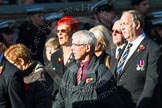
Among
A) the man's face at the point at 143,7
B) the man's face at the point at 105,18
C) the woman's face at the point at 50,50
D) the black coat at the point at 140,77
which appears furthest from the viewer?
the man's face at the point at 143,7

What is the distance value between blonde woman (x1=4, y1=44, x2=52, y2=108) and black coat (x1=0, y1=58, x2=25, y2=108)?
0.60 meters

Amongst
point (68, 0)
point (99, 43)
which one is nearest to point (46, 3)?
point (68, 0)

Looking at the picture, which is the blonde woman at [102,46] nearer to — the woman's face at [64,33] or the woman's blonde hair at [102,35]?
the woman's blonde hair at [102,35]

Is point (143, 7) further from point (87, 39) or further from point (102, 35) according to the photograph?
point (87, 39)

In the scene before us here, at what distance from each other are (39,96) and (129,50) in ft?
3.98

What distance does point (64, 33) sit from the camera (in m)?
9.58

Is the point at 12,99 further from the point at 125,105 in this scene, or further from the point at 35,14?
the point at 35,14

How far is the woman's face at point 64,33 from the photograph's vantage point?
9570 mm

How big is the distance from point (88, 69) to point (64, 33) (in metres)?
1.57

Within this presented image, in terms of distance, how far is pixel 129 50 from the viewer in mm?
9039

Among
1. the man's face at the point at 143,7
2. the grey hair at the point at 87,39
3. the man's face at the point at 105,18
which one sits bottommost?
the man's face at the point at 143,7

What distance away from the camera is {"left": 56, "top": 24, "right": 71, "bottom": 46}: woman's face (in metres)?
9.57

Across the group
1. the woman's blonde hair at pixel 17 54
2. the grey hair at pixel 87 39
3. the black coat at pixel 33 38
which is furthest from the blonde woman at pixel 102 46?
the black coat at pixel 33 38

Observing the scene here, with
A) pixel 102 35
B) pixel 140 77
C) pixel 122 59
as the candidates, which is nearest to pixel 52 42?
pixel 102 35
